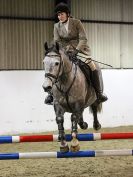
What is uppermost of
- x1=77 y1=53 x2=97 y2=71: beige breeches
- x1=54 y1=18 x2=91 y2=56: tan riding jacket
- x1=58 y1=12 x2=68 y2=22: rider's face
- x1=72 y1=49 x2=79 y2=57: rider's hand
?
x1=58 y1=12 x2=68 y2=22: rider's face

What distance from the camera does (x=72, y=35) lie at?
6008 mm

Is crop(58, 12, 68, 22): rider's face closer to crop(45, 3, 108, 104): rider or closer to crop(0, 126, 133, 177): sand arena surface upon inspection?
crop(45, 3, 108, 104): rider

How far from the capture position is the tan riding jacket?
19.5 ft

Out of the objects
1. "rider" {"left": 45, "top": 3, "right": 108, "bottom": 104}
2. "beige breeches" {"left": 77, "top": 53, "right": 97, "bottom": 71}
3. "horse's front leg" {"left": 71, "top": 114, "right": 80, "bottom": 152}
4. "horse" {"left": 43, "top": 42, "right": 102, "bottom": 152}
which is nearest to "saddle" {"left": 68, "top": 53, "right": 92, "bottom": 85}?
"beige breeches" {"left": 77, "top": 53, "right": 97, "bottom": 71}

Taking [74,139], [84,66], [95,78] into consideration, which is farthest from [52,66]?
[95,78]

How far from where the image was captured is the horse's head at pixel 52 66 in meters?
4.93

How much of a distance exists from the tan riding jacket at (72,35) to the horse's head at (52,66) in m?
0.66

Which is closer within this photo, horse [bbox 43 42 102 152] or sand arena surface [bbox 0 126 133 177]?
horse [bbox 43 42 102 152]

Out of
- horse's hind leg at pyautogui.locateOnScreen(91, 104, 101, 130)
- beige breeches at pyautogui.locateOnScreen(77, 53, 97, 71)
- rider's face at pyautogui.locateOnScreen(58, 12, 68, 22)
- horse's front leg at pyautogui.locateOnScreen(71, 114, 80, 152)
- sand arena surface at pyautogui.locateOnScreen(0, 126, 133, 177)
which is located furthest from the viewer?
horse's hind leg at pyautogui.locateOnScreen(91, 104, 101, 130)

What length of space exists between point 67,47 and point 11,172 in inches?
84.0

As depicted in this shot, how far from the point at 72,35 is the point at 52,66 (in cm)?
109

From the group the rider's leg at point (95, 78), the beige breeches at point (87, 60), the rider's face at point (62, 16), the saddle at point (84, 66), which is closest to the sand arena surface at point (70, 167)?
the rider's leg at point (95, 78)

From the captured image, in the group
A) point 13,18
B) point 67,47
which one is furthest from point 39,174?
point 13,18

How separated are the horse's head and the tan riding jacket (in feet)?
2.15
